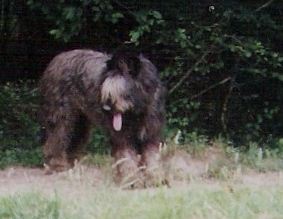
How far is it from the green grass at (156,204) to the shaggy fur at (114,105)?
1.18 m

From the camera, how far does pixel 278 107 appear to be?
10.9 metres

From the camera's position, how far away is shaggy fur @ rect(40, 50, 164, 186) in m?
7.60

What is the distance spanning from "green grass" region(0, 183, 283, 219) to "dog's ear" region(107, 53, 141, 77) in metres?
1.97

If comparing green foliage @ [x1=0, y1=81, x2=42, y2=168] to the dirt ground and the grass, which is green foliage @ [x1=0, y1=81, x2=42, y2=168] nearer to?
the dirt ground

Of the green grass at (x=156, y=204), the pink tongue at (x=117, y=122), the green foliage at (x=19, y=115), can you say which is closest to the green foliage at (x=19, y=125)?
the green foliage at (x=19, y=115)

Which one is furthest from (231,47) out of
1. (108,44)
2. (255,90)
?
(108,44)

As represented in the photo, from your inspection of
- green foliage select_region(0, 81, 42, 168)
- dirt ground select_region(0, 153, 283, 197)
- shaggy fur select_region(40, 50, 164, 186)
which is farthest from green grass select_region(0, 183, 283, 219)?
green foliage select_region(0, 81, 42, 168)

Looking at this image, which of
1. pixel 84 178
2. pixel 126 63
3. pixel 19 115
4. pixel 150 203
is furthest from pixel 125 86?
pixel 19 115

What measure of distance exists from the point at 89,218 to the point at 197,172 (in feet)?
11.4

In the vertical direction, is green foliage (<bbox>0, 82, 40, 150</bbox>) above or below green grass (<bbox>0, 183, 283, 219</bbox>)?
below

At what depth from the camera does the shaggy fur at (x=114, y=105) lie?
7.60m

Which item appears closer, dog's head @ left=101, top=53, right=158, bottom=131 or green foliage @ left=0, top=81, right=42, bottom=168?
dog's head @ left=101, top=53, right=158, bottom=131

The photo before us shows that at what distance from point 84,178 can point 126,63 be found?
4.82 ft

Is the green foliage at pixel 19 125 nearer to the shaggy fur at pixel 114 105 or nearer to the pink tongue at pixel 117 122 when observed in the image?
the shaggy fur at pixel 114 105
